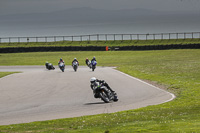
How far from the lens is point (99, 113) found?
17.5 m

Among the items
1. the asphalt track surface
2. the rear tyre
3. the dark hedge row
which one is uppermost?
the rear tyre

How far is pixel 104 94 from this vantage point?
21.2 m

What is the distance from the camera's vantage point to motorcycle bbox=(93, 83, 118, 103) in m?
A: 21.0

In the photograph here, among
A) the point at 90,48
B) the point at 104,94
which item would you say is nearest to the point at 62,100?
the point at 104,94

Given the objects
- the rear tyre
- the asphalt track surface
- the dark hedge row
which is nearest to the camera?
the asphalt track surface

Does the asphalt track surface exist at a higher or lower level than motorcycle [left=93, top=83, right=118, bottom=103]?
lower

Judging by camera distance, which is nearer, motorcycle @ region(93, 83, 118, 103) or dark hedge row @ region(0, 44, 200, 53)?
motorcycle @ region(93, 83, 118, 103)

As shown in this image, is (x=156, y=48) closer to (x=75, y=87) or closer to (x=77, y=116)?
(x=75, y=87)

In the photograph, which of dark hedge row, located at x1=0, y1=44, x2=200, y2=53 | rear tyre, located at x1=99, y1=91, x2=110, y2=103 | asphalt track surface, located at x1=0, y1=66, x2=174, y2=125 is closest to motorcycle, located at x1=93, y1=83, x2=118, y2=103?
rear tyre, located at x1=99, y1=91, x2=110, y2=103

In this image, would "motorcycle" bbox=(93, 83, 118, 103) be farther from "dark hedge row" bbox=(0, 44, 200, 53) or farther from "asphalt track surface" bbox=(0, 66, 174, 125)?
"dark hedge row" bbox=(0, 44, 200, 53)

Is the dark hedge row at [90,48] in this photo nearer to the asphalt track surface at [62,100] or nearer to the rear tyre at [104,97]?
the asphalt track surface at [62,100]

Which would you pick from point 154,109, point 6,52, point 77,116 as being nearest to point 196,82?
point 154,109

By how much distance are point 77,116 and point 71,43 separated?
7854 centimetres

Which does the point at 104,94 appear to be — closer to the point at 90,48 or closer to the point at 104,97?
the point at 104,97
